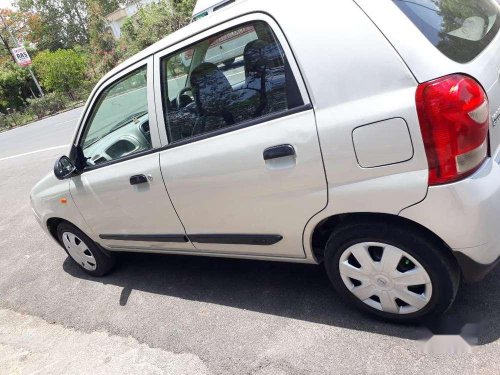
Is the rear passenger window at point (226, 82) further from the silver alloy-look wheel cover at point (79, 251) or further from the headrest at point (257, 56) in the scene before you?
the silver alloy-look wheel cover at point (79, 251)

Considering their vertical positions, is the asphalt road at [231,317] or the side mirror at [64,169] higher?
the side mirror at [64,169]

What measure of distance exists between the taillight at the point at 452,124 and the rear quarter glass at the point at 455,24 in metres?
0.19

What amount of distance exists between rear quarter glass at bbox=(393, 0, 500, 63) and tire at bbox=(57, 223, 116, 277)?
10.5 ft

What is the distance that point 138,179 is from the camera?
10.1 ft

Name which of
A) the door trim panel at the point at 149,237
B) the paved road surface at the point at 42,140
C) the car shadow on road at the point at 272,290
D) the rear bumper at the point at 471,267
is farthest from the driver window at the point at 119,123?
the paved road surface at the point at 42,140

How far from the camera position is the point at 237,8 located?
2496mm

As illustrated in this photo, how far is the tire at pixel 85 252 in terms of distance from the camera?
4062 millimetres

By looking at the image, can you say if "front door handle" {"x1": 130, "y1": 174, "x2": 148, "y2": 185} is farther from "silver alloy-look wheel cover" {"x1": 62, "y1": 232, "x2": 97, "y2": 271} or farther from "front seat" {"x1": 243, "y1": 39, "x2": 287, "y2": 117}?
"silver alloy-look wheel cover" {"x1": 62, "y1": 232, "x2": 97, "y2": 271}

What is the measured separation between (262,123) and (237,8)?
0.67 meters

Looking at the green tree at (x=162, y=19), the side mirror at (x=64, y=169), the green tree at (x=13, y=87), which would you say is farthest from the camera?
the green tree at (x=13, y=87)

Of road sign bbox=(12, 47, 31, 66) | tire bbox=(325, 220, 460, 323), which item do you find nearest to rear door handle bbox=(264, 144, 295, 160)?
tire bbox=(325, 220, 460, 323)

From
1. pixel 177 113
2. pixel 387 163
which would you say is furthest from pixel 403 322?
pixel 177 113

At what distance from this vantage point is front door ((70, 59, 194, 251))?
304cm

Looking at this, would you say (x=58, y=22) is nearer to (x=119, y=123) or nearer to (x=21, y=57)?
(x=21, y=57)
